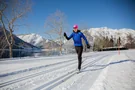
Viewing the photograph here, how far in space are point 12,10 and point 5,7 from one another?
126 centimetres

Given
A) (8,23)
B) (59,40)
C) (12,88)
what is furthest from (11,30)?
(12,88)

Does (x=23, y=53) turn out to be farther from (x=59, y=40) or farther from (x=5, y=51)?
(x=59, y=40)

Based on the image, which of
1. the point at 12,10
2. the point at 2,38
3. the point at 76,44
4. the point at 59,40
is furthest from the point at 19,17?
the point at 76,44

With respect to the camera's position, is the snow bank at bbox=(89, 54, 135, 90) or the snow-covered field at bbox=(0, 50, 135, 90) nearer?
the snow bank at bbox=(89, 54, 135, 90)

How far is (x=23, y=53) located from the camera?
2209 cm

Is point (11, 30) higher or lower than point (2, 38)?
higher

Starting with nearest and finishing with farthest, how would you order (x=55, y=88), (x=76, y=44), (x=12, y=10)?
(x=55, y=88)
(x=76, y=44)
(x=12, y=10)

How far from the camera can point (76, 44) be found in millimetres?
5820

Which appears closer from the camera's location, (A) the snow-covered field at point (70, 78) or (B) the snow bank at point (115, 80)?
(B) the snow bank at point (115, 80)

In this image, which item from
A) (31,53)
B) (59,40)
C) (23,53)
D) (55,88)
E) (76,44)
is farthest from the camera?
(59,40)

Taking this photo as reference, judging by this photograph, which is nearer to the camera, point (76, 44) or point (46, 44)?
point (76, 44)

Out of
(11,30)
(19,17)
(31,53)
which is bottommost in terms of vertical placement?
(31,53)

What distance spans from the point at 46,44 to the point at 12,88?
32.7 metres

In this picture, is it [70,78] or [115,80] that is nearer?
[115,80]
